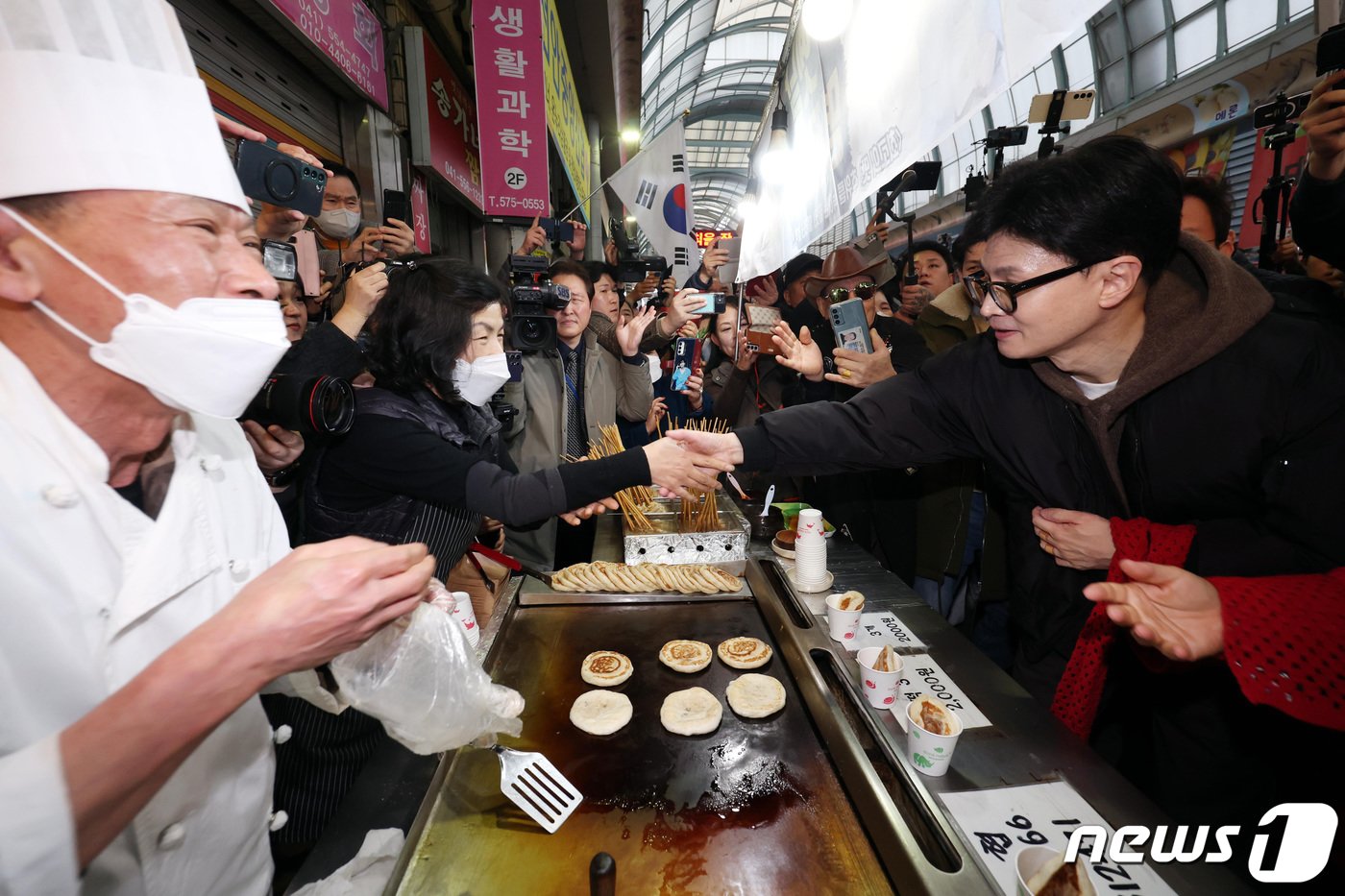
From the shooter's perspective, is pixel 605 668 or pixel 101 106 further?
pixel 605 668

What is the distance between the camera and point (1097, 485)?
1.87 meters

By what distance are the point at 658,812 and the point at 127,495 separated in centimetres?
150

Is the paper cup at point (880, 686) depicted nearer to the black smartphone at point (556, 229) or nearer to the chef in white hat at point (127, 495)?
the chef in white hat at point (127, 495)

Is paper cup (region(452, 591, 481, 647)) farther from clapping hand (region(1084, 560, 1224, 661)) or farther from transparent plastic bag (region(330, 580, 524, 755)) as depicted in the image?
clapping hand (region(1084, 560, 1224, 661))

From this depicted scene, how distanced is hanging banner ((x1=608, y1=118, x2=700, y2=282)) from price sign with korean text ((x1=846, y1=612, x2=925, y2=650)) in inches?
166

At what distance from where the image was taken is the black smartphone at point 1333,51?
1.49 meters

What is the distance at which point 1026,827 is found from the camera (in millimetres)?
1292

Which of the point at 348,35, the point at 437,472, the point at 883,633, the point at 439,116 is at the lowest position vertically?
the point at 883,633

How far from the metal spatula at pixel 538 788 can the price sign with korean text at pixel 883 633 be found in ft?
3.57

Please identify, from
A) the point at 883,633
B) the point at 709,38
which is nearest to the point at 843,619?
the point at 883,633

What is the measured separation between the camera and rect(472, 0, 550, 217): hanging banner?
4402mm

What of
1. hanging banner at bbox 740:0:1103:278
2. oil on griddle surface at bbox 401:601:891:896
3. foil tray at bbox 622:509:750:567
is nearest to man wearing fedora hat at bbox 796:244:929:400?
hanging banner at bbox 740:0:1103:278

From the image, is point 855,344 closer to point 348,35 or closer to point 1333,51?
point 1333,51

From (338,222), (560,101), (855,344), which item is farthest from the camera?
(560,101)
